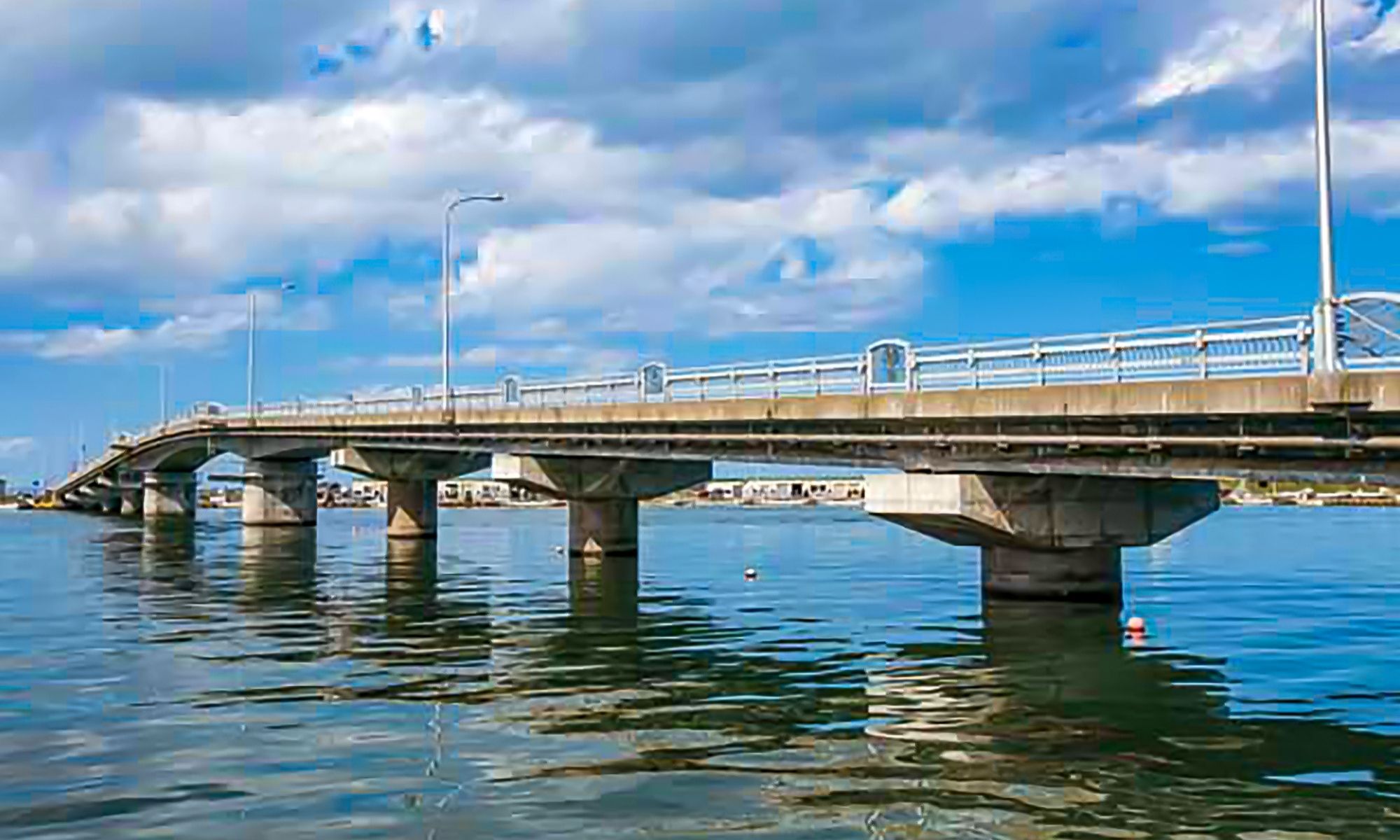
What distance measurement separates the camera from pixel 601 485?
59.6 meters

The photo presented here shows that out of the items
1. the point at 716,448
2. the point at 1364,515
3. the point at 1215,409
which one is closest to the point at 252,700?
the point at 1215,409

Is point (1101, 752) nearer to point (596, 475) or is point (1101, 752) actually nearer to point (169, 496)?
point (596, 475)

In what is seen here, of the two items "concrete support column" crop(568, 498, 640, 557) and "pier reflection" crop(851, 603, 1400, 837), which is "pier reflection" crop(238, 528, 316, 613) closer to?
"concrete support column" crop(568, 498, 640, 557)

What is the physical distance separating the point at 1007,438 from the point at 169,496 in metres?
110

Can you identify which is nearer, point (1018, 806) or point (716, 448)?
point (1018, 806)

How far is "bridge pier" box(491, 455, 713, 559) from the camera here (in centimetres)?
5844

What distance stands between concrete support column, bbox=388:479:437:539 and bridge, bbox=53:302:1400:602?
1884cm

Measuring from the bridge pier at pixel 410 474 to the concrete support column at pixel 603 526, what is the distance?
47.0ft

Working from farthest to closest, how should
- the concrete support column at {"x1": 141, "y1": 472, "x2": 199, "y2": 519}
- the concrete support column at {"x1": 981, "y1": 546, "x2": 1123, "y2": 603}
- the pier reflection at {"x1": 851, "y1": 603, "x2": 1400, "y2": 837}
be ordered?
1. the concrete support column at {"x1": 141, "y1": 472, "x2": 199, "y2": 519}
2. the concrete support column at {"x1": 981, "y1": 546, "x2": 1123, "y2": 603}
3. the pier reflection at {"x1": 851, "y1": 603, "x2": 1400, "y2": 837}

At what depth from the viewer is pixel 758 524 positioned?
127 meters

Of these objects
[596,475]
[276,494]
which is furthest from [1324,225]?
[276,494]

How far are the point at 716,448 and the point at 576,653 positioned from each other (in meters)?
15.4

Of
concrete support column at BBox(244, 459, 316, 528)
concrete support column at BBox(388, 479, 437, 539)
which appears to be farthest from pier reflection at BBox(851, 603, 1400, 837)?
concrete support column at BBox(244, 459, 316, 528)

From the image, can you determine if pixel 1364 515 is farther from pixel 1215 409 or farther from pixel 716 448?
pixel 1215 409
